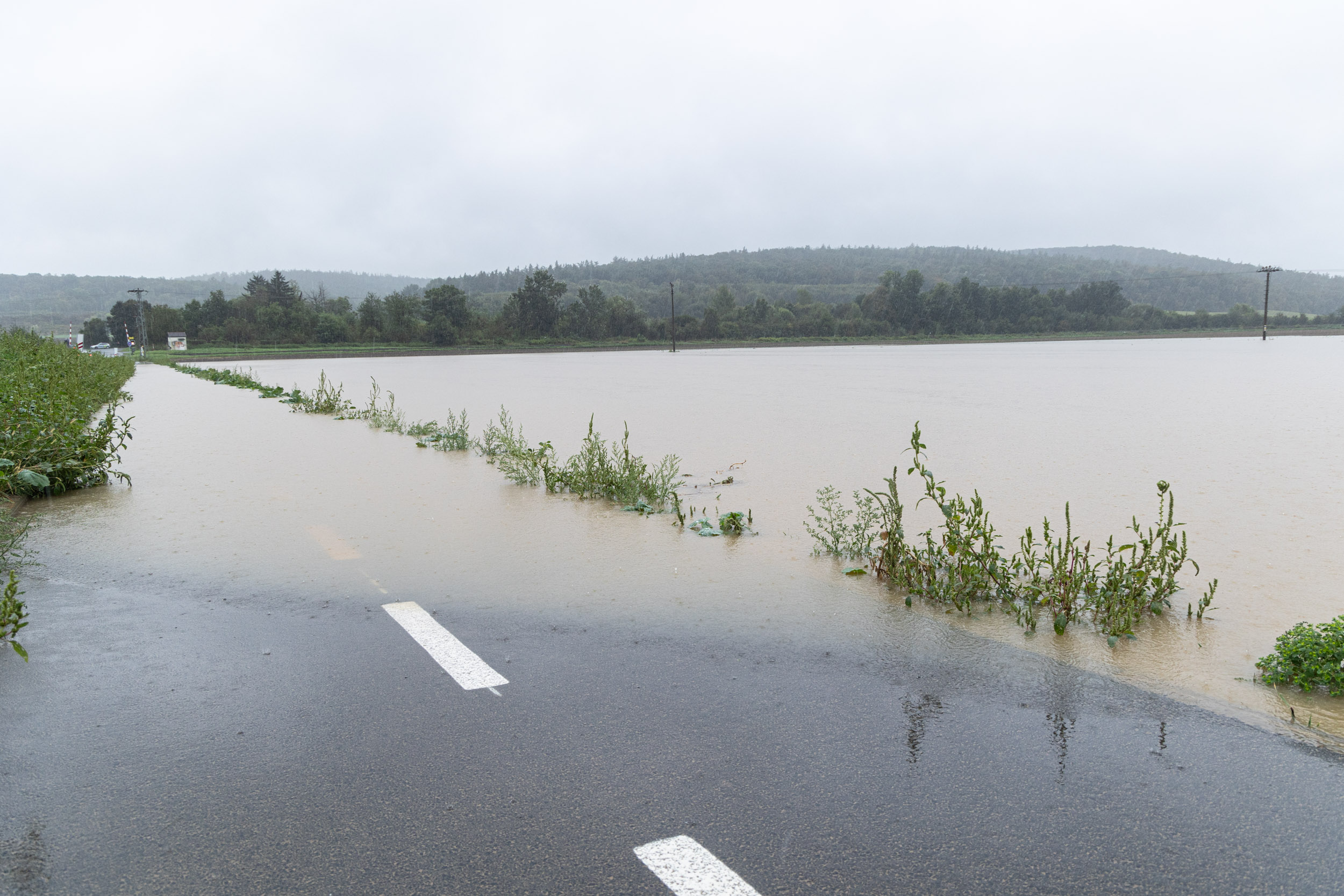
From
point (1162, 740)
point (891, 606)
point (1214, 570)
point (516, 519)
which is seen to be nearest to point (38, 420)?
point (516, 519)

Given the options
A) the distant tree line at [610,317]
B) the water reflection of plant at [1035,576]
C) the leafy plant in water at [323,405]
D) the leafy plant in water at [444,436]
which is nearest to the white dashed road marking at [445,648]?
the water reflection of plant at [1035,576]

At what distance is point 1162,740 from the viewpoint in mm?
3275

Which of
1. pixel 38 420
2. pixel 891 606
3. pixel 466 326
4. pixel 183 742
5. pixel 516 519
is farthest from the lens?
pixel 466 326

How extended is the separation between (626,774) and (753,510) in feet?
17.3

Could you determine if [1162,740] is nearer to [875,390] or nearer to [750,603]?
[750,603]

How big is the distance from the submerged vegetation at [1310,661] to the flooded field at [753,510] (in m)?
0.11

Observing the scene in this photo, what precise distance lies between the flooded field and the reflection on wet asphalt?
0.34ft

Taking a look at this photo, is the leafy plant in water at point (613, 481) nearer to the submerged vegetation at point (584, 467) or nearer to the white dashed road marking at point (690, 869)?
the submerged vegetation at point (584, 467)

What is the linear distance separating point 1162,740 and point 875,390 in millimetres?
21653

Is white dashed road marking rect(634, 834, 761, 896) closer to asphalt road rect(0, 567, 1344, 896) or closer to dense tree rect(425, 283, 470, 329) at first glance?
asphalt road rect(0, 567, 1344, 896)

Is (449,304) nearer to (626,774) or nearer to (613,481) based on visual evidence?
(613,481)

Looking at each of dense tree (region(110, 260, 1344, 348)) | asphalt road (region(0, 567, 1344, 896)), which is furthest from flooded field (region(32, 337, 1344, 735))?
dense tree (region(110, 260, 1344, 348))

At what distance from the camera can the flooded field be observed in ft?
16.0

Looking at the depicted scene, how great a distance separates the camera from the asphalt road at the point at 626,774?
2.46 meters
